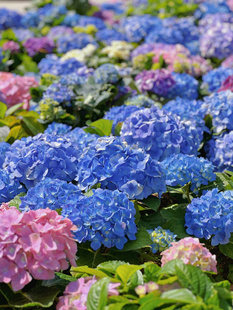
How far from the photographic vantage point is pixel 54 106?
125 inches

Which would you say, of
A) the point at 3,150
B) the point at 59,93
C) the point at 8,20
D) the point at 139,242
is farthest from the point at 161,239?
the point at 8,20

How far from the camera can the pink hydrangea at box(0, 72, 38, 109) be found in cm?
363

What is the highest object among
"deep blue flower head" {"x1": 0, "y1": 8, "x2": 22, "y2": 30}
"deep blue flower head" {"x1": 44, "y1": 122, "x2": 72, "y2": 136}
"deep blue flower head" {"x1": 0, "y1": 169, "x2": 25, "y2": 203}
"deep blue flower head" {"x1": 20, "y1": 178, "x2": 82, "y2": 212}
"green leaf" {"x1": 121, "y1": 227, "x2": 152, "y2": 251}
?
"deep blue flower head" {"x1": 20, "y1": 178, "x2": 82, "y2": 212}

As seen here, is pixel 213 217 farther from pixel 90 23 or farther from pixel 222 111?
pixel 90 23

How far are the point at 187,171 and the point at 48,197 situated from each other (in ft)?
2.44

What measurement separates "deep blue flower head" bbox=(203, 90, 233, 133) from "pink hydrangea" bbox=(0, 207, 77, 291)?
1.75 meters

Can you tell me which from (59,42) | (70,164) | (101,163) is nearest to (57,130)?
(70,164)

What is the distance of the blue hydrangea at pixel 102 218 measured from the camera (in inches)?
71.1

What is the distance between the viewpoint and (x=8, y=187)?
86.0 inches

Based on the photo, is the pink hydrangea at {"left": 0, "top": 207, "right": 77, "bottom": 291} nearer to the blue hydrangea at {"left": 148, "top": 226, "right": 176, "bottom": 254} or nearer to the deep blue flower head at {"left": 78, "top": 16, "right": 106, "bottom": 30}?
the blue hydrangea at {"left": 148, "top": 226, "right": 176, "bottom": 254}

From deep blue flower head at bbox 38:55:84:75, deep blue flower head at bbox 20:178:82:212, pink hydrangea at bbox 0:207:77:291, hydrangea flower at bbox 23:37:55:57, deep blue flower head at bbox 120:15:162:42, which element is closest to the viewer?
pink hydrangea at bbox 0:207:77:291

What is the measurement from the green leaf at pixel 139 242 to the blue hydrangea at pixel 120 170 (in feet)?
0.62

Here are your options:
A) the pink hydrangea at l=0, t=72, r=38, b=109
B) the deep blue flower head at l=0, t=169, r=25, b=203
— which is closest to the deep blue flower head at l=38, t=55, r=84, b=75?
the pink hydrangea at l=0, t=72, r=38, b=109

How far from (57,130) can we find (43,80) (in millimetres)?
871
